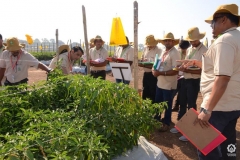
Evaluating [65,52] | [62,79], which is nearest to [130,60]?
[65,52]

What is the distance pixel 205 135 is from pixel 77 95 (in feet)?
4.19

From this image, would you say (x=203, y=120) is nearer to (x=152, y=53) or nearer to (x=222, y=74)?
(x=222, y=74)

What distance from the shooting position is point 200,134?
2.39 metres

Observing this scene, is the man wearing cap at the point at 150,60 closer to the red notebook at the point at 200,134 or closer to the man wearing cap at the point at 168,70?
the man wearing cap at the point at 168,70

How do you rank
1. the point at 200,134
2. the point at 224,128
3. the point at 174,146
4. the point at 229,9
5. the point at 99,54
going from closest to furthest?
the point at 229,9, the point at 200,134, the point at 224,128, the point at 174,146, the point at 99,54

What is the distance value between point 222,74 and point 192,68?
197cm

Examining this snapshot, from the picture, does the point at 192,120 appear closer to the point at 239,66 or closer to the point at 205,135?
the point at 205,135

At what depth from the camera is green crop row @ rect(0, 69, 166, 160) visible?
1.63m

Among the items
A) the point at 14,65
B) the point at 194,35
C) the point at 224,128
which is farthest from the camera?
the point at 14,65

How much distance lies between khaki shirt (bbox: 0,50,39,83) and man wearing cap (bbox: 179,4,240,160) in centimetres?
300

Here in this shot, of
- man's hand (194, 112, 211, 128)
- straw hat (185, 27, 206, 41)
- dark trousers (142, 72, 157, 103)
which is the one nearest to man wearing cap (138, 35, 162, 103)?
dark trousers (142, 72, 157, 103)

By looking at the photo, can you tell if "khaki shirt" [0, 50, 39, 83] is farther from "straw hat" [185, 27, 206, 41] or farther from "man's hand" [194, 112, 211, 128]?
"man's hand" [194, 112, 211, 128]

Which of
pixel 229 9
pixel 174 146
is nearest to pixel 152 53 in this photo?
pixel 174 146

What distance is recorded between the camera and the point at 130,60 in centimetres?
548
